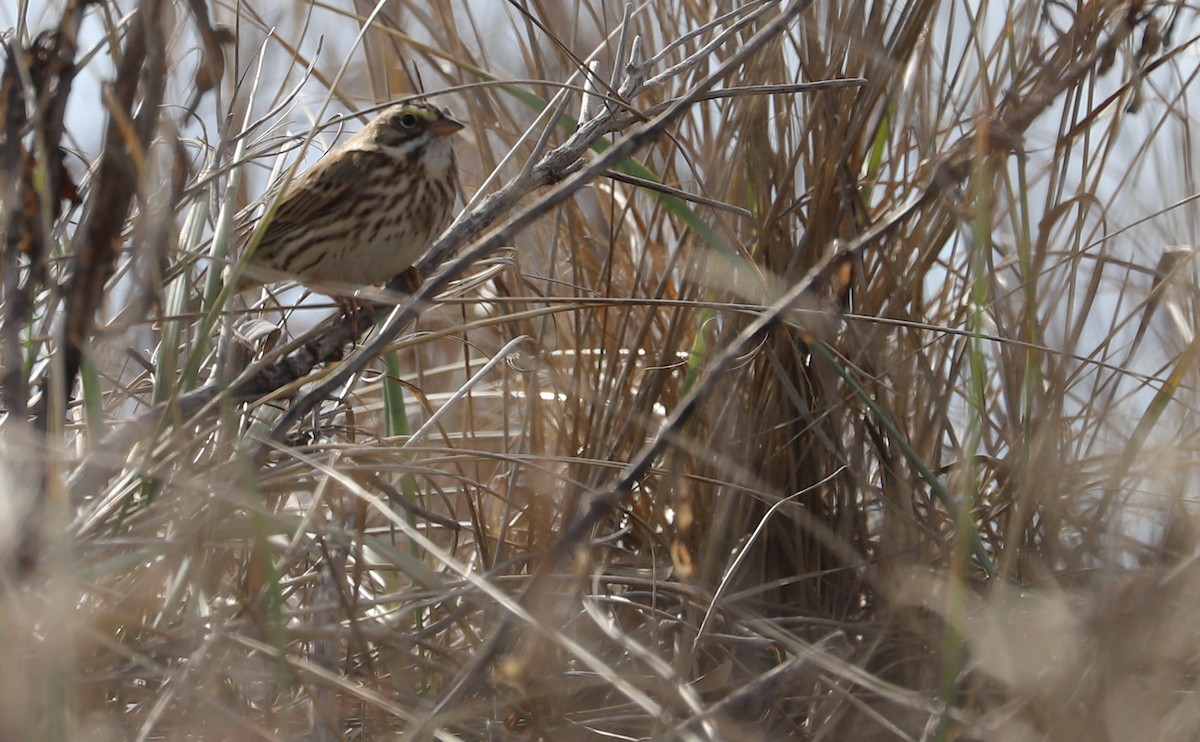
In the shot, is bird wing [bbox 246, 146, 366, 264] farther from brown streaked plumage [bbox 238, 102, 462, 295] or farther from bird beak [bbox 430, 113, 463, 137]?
A: bird beak [bbox 430, 113, 463, 137]

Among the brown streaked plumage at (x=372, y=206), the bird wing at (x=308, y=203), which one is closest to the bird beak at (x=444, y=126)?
the brown streaked plumage at (x=372, y=206)

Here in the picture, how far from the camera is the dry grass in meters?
1.63

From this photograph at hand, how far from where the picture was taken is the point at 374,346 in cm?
187

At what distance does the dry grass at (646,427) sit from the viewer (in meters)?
1.63

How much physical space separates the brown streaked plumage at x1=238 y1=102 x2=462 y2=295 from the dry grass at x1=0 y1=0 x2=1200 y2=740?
16 centimetres

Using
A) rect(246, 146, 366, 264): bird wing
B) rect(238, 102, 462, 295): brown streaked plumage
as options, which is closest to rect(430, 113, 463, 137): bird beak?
rect(238, 102, 462, 295): brown streaked plumage

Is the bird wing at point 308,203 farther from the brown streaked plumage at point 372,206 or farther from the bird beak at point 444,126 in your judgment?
the bird beak at point 444,126

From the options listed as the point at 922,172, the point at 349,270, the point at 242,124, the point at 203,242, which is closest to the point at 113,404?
the point at 203,242

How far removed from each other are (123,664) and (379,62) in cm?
214

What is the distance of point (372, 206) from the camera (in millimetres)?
3242

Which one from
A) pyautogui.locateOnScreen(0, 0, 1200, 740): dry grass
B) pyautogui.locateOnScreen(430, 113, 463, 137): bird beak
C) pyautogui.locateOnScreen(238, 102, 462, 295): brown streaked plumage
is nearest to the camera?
pyautogui.locateOnScreen(0, 0, 1200, 740): dry grass

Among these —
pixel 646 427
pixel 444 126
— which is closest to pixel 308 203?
pixel 444 126

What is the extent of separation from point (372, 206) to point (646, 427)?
3.11 ft

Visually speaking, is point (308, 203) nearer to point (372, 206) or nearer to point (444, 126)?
point (372, 206)
